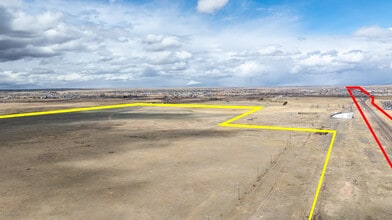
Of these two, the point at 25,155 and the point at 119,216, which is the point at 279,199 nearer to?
the point at 119,216

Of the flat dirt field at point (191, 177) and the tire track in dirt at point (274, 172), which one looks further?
the flat dirt field at point (191, 177)

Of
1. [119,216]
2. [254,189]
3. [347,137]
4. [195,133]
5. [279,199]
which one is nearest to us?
[119,216]

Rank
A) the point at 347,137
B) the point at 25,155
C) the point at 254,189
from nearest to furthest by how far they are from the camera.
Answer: the point at 254,189 → the point at 25,155 → the point at 347,137

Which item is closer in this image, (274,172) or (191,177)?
(191,177)

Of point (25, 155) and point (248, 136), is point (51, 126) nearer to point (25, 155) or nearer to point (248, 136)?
point (25, 155)

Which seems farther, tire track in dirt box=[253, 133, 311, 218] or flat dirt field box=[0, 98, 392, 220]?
flat dirt field box=[0, 98, 392, 220]

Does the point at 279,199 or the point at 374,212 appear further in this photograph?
the point at 279,199

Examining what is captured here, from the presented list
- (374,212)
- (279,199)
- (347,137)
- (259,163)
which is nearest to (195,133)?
(259,163)
